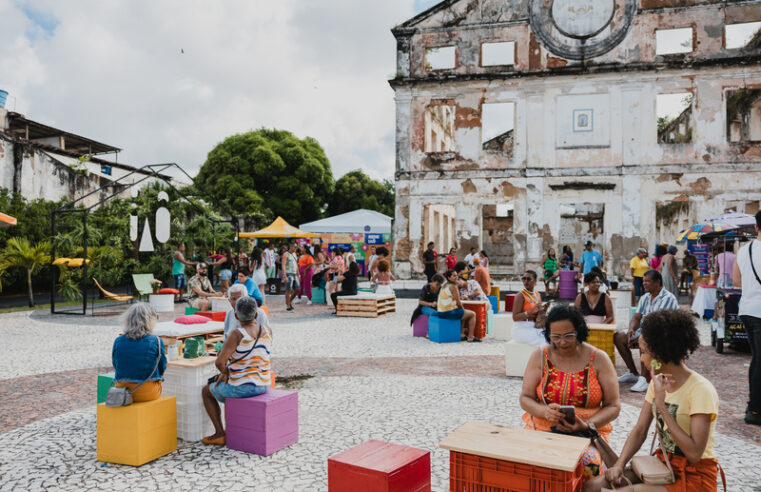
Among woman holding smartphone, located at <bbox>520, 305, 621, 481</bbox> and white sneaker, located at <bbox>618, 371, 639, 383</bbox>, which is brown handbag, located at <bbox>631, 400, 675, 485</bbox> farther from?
white sneaker, located at <bbox>618, 371, 639, 383</bbox>

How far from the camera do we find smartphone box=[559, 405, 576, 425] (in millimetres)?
3240

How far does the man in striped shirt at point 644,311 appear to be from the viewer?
21.5 feet

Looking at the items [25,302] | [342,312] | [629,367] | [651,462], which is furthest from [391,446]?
[25,302]

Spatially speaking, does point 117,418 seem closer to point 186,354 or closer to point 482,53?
point 186,354

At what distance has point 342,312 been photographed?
1335 centimetres

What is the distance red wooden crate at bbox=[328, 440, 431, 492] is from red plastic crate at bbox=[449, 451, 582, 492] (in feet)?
1.56

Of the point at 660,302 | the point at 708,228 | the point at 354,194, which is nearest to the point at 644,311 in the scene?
the point at 660,302

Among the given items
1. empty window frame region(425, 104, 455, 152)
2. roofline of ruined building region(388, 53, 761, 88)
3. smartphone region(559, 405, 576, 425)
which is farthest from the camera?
empty window frame region(425, 104, 455, 152)

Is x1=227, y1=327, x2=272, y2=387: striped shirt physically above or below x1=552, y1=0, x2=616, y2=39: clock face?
below

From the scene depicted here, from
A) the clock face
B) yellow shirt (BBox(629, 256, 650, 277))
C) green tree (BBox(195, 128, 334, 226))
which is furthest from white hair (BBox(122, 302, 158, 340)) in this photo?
green tree (BBox(195, 128, 334, 226))

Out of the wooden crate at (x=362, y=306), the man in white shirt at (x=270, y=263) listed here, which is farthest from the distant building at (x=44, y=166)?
the wooden crate at (x=362, y=306)

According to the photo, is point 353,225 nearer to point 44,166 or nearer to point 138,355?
point 44,166

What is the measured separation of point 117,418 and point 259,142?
3477cm

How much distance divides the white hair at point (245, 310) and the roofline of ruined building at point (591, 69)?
64.2 feet
